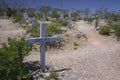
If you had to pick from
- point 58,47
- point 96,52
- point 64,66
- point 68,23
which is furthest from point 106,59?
point 68,23

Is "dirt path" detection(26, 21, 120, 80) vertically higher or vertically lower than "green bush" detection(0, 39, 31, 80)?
lower

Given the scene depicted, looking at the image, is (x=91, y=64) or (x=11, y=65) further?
(x=91, y=64)

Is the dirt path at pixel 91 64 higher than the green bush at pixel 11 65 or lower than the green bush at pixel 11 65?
lower

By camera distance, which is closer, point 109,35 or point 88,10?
point 109,35

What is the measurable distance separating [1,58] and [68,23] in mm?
15941

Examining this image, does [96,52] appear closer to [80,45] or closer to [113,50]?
[113,50]

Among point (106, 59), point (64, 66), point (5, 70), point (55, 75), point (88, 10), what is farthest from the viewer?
point (88, 10)

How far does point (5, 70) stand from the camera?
24.5 feet

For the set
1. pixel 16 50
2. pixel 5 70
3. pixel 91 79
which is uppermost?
pixel 16 50

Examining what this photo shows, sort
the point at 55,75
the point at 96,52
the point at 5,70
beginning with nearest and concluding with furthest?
the point at 5,70 < the point at 55,75 < the point at 96,52

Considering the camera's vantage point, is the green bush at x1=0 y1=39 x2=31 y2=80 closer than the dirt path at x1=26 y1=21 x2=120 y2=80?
Yes

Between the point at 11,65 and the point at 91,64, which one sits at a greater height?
the point at 11,65

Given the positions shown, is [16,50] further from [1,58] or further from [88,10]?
[88,10]

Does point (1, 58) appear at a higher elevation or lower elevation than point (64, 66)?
higher
